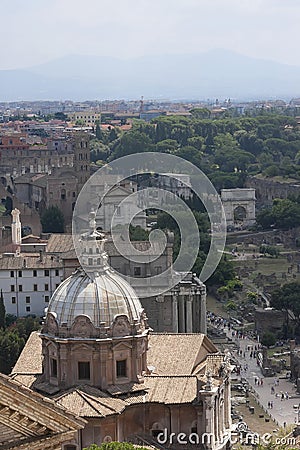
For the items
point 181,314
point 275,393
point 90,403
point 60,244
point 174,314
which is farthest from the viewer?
point 60,244

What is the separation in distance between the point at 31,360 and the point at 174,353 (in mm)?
2316

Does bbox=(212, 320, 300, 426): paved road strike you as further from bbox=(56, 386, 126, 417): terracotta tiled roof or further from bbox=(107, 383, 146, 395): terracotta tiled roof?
bbox=(56, 386, 126, 417): terracotta tiled roof

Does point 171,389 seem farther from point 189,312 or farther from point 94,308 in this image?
point 189,312

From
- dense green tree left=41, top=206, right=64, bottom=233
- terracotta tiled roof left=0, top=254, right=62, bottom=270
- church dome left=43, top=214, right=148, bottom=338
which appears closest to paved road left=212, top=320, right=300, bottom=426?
terracotta tiled roof left=0, top=254, right=62, bottom=270

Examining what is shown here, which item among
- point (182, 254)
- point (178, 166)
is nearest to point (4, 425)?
point (182, 254)

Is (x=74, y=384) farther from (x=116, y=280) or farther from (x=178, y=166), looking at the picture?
(x=178, y=166)

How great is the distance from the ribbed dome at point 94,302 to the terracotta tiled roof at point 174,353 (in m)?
1.14

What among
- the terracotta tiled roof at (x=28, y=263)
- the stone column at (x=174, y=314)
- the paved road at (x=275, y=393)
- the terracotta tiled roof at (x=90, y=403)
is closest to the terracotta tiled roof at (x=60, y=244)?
the terracotta tiled roof at (x=28, y=263)

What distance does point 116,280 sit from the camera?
17.4m

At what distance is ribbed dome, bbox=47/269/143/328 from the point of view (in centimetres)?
1697

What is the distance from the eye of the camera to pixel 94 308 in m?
17.0

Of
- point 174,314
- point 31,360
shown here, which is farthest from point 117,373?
point 174,314

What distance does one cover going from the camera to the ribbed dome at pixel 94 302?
17.0 metres

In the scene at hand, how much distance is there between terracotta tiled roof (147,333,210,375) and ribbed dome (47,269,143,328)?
1.14 m
